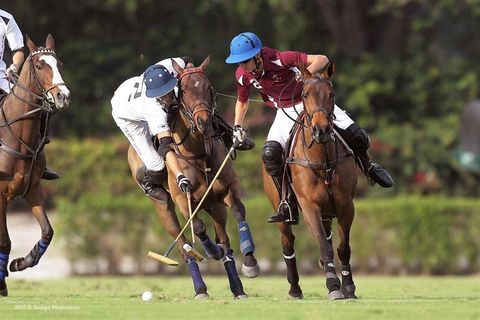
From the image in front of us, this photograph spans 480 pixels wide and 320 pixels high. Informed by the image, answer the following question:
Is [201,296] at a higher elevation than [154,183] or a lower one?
lower

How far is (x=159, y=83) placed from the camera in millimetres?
13711

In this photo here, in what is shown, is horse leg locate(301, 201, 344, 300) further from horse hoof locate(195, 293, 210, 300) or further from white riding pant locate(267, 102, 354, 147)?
horse hoof locate(195, 293, 210, 300)

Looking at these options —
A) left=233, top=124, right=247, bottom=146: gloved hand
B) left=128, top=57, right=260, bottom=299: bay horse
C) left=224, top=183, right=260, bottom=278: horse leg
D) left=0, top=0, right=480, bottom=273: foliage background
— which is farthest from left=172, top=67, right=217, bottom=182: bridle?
left=0, top=0, right=480, bottom=273: foliage background

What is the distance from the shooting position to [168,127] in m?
13.8

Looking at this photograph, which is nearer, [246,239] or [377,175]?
[246,239]

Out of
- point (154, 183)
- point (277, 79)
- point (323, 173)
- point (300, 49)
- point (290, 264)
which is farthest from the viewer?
point (300, 49)

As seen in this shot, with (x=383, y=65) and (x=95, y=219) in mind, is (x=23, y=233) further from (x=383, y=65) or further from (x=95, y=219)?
(x=383, y=65)

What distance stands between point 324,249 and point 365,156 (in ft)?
4.50

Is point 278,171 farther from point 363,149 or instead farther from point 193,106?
point 193,106

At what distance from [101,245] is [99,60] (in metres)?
8.53

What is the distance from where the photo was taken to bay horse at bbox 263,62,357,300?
12688 mm

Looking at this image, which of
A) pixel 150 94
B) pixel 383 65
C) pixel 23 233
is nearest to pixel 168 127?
pixel 150 94

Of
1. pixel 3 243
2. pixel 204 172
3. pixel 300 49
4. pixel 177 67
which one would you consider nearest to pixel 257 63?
pixel 177 67

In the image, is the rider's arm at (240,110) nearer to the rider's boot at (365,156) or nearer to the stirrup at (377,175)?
the rider's boot at (365,156)
